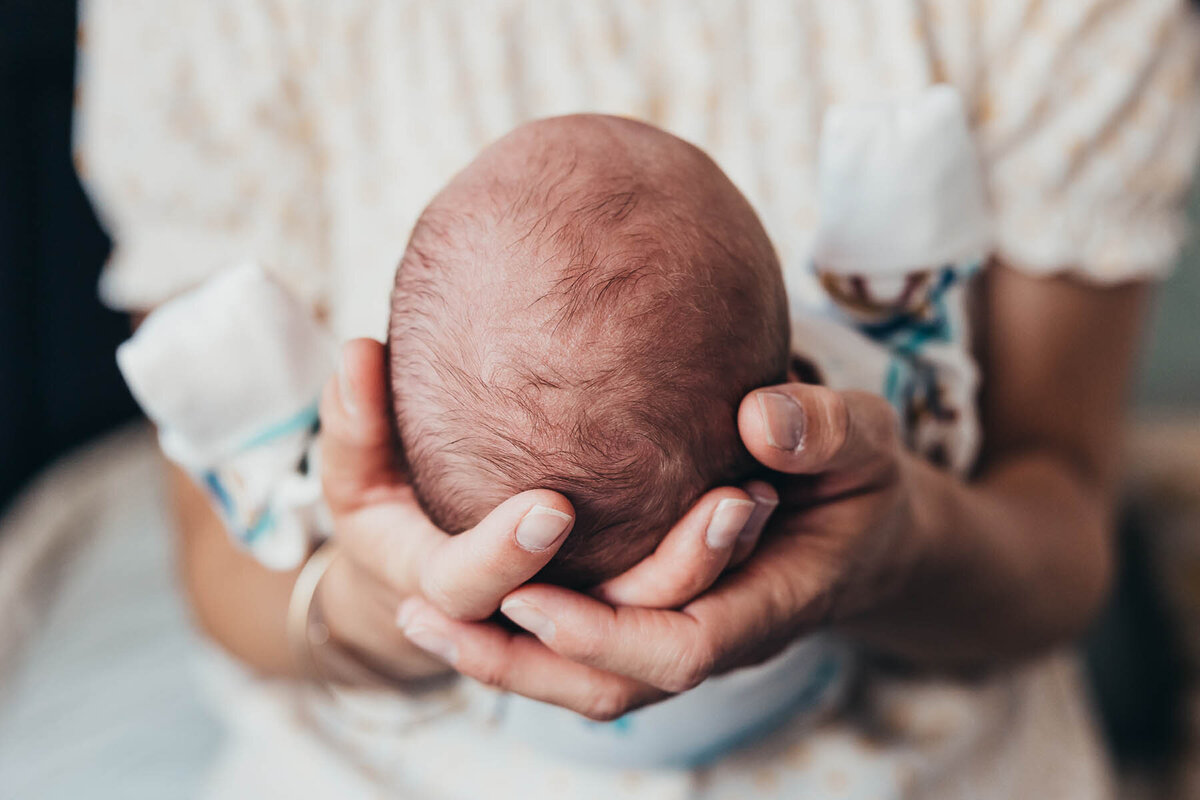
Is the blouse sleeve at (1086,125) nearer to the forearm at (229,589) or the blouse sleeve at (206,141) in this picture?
the blouse sleeve at (206,141)

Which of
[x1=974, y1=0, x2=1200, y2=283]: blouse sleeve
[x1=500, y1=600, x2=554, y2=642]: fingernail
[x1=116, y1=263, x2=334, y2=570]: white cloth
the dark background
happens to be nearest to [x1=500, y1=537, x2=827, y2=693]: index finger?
[x1=500, y1=600, x2=554, y2=642]: fingernail

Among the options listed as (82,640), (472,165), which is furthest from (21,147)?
(472,165)

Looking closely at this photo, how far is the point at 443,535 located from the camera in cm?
54

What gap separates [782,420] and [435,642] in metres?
0.24

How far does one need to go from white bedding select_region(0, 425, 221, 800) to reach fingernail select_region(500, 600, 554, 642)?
87 cm

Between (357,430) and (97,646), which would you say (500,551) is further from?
(97,646)

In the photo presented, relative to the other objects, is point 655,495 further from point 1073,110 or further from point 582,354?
point 1073,110

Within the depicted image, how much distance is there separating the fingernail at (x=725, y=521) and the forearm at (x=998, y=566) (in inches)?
8.0

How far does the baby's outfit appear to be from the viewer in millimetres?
663

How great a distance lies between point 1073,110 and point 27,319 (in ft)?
5.09

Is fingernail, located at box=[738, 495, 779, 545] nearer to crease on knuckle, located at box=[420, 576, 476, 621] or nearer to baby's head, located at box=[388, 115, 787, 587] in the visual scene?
baby's head, located at box=[388, 115, 787, 587]

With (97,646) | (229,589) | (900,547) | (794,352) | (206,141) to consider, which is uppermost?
(206,141)

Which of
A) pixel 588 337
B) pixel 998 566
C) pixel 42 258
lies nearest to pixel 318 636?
pixel 588 337

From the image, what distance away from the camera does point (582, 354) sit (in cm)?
51
